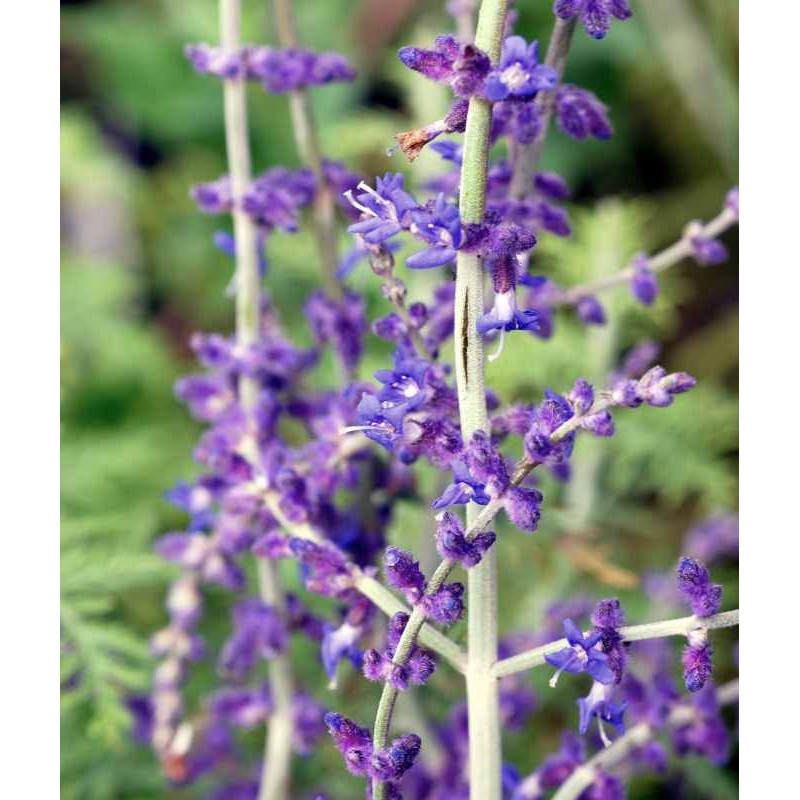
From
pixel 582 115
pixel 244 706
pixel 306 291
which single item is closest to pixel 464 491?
pixel 582 115

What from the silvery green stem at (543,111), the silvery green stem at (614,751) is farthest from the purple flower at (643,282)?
the silvery green stem at (614,751)

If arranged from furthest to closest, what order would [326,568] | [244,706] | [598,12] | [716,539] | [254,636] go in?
[716,539]
[244,706]
[254,636]
[326,568]
[598,12]

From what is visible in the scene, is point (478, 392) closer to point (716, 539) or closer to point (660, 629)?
point (660, 629)

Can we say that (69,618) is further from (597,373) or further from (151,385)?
(151,385)

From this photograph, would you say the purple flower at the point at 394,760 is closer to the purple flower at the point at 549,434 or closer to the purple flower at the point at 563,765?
the purple flower at the point at 549,434
